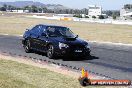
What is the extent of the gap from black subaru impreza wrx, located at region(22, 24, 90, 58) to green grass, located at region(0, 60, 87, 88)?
3803 mm

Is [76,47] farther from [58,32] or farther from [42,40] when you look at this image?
[42,40]

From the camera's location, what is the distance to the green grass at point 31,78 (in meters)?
10.2

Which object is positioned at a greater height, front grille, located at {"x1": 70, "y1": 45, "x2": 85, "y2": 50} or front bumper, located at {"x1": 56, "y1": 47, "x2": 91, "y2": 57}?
front grille, located at {"x1": 70, "y1": 45, "x2": 85, "y2": 50}

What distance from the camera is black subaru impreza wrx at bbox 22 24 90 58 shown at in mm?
17344

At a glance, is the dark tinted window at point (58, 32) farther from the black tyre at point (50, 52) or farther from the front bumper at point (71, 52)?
the front bumper at point (71, 52)

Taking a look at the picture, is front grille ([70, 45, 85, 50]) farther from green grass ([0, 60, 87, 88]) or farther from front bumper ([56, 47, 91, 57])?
green grass ([0, 60, 87, 88])

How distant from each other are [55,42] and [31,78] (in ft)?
21.0

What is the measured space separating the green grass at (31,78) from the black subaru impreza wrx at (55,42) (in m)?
3.80

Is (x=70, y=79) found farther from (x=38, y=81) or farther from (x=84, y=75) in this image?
(x=84, y=75)

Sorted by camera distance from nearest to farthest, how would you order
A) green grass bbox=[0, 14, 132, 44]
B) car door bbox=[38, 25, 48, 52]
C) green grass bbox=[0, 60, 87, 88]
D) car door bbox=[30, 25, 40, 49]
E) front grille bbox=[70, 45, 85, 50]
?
green grass bbox=[0, 60, 87, 88] < front grille bbox=[70, 45, 85, 50] < car door bbox=[38, 25, 48, 52] < car door bbox=[30, 25, 40, 49] < green grass bbox=[0, 14, 132, 44]

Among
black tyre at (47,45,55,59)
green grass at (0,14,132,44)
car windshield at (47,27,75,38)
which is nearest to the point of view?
black tyre at (47,45,55,59)

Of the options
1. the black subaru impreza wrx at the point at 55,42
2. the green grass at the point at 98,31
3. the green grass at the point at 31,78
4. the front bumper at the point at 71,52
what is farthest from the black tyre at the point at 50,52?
the green grass at the point at 98,31

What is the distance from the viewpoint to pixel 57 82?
10.7 meters

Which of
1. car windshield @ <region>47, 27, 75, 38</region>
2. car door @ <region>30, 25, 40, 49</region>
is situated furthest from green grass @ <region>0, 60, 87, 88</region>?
car door @ <region>30, 25, 40, 49</region>
